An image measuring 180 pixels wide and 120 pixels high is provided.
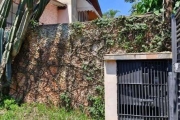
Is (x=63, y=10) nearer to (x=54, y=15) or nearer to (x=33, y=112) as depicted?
(x=54, y=15)

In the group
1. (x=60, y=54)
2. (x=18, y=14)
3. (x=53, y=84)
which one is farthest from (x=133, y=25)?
(x=18, y=14)

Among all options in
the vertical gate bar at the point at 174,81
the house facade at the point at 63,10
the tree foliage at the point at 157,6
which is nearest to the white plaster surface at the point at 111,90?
the vertical gate bar at the point at 174,81

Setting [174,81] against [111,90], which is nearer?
[174,81]

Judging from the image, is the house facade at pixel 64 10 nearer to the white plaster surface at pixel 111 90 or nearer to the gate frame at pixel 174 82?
the white plaster surface at pixel 111 90

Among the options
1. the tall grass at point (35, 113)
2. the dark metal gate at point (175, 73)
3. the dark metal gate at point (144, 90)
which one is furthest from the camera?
the tall grass at point (35, 113)

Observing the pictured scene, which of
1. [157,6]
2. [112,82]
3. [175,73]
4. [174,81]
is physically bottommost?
[112,82]

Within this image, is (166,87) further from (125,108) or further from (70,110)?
(70,110)

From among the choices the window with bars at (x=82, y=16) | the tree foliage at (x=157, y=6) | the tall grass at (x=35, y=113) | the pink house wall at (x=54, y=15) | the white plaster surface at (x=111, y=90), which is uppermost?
the window with bars at (x=82, y=16)

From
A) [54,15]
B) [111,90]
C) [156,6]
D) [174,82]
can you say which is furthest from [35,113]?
[54,15]

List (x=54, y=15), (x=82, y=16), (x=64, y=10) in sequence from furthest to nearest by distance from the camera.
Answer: (x=82, y=16)
(x=64, y=10)
(x=54, y=15)

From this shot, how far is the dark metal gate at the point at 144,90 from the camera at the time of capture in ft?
18.8

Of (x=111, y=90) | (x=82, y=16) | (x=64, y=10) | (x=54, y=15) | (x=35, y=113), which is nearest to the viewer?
(x=111, y=90)

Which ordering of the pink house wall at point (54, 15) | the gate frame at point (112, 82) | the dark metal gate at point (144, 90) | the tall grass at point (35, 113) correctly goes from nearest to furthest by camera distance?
the dark metal gate at point (144, 90)
the gate frame at point (112, 82)
the tall grass at point (35, 113)
the pink house wall at point (54, 15)

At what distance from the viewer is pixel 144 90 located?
5832 millimetres
